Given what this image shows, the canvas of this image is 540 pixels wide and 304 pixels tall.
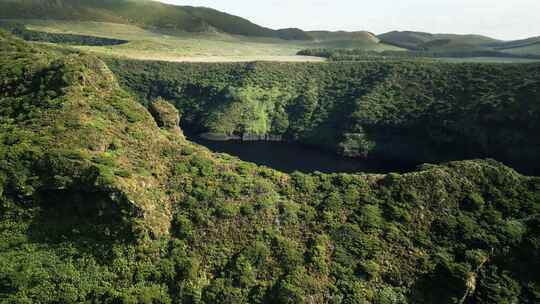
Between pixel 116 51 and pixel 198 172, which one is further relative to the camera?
pixel 116 51

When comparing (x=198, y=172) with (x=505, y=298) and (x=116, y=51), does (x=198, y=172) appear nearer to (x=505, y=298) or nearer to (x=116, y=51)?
(x=505, y=298)

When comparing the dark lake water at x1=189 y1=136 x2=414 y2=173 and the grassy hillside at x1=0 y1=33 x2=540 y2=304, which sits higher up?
the grassy hillside at x1=0 y1=33 x2=540 y2=304

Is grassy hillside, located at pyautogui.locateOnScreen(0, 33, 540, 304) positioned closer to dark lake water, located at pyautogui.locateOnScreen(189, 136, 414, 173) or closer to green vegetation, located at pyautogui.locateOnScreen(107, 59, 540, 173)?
dark lake water, located at pyautogui.locateOnScreen(189, 136, 414, 173)

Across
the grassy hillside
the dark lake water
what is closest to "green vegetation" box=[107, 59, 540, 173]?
the dark lake water

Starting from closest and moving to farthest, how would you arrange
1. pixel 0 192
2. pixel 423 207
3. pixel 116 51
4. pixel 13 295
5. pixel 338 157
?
pixel 13 295, pixel 0 192, pixel 423 207, pixel 338 157, pixel 116 51

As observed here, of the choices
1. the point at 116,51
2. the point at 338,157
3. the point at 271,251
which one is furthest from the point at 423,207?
the point at 116,51

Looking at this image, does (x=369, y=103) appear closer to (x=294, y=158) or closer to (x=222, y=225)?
(x=294, y=158)

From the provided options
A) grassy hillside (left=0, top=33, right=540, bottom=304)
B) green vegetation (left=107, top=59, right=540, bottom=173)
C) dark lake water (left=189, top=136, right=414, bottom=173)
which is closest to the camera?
grassy hillside (left=0, top=33, right=540, bottom=304)
